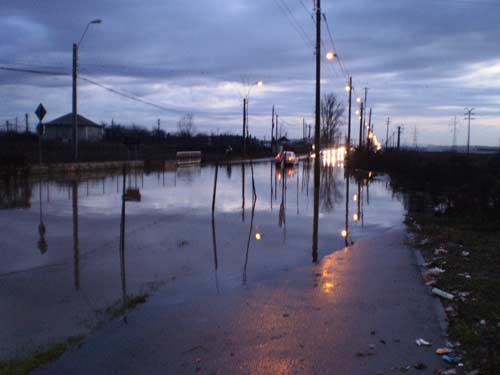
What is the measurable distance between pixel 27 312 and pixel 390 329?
4666 mm

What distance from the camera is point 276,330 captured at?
20.7 feet

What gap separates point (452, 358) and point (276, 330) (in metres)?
1.97

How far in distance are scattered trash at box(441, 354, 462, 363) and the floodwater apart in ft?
11.7

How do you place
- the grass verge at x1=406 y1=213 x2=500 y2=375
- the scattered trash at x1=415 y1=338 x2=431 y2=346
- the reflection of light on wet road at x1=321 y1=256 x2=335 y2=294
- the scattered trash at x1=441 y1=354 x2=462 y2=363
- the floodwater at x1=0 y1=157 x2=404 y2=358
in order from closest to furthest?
the scattered trash at x1=441 y1=354 x2=462 y2=363
the grass verge at x1=406 y1=213 x2=500 y2=375
the scattered trash at x1=415 y1=338 x2=431 y2=346
the floodwater at x1=0 y1=157 x2=404 y2=358
the reflection of light on wet road at x1=321 y1=256 x2=335 y2=294

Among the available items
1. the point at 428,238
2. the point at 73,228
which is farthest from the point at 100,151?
the point at 428,238

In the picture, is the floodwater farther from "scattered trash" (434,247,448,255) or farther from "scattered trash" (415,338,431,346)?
"scattered trash" (415,338,431,346)

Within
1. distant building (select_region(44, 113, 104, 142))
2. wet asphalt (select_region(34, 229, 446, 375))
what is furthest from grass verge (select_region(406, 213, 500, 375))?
distant building (select_region(44, 113, 104, 142))

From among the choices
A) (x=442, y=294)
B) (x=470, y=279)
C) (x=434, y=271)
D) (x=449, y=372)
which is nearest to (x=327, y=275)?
(x=434, y=271)

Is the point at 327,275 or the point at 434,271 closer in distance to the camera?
the point at 434,271

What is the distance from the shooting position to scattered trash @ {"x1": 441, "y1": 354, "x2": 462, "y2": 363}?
5.26 meters

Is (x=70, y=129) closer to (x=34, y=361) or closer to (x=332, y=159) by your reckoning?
(x=332, y=159)

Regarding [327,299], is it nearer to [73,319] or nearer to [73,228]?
[73,319]

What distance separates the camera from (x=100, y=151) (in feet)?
170

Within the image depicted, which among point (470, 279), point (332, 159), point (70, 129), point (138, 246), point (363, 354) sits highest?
point (70, 129)
